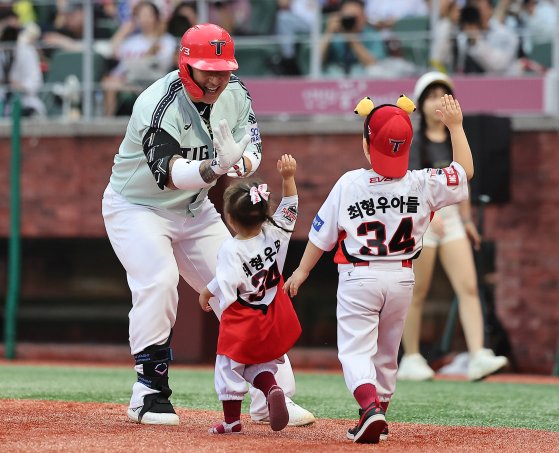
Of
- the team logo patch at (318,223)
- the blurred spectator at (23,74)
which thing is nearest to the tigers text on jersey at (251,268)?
the team logo patch at (318,223)

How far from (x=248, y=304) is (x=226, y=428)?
593 millimetres

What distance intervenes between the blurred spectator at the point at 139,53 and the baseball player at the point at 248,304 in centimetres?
844

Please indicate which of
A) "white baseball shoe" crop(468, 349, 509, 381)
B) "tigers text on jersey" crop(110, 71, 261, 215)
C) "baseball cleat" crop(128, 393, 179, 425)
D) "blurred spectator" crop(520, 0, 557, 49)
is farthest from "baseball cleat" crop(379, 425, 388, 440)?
"blurred spectator" crop(520, 0, 557, 49)

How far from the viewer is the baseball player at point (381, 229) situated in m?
6.07

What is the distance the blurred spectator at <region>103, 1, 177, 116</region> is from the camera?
14453mm

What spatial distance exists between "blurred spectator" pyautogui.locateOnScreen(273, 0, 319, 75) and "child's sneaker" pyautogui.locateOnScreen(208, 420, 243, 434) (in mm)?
8539

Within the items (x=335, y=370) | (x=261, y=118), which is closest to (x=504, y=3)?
(x=261, y=118)

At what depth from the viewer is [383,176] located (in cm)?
613

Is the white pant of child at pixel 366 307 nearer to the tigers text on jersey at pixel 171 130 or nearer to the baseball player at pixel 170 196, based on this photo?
the baseball player at pixel 170 196

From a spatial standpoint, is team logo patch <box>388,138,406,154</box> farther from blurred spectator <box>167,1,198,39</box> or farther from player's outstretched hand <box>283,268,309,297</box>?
blurred spectator <box>167,1,198,39</box>

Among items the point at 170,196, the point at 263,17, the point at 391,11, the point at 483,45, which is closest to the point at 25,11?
the point at 263,17

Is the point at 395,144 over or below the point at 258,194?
over

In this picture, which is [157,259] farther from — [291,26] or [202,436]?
[291,26]

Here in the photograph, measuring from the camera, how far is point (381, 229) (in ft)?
19.9
